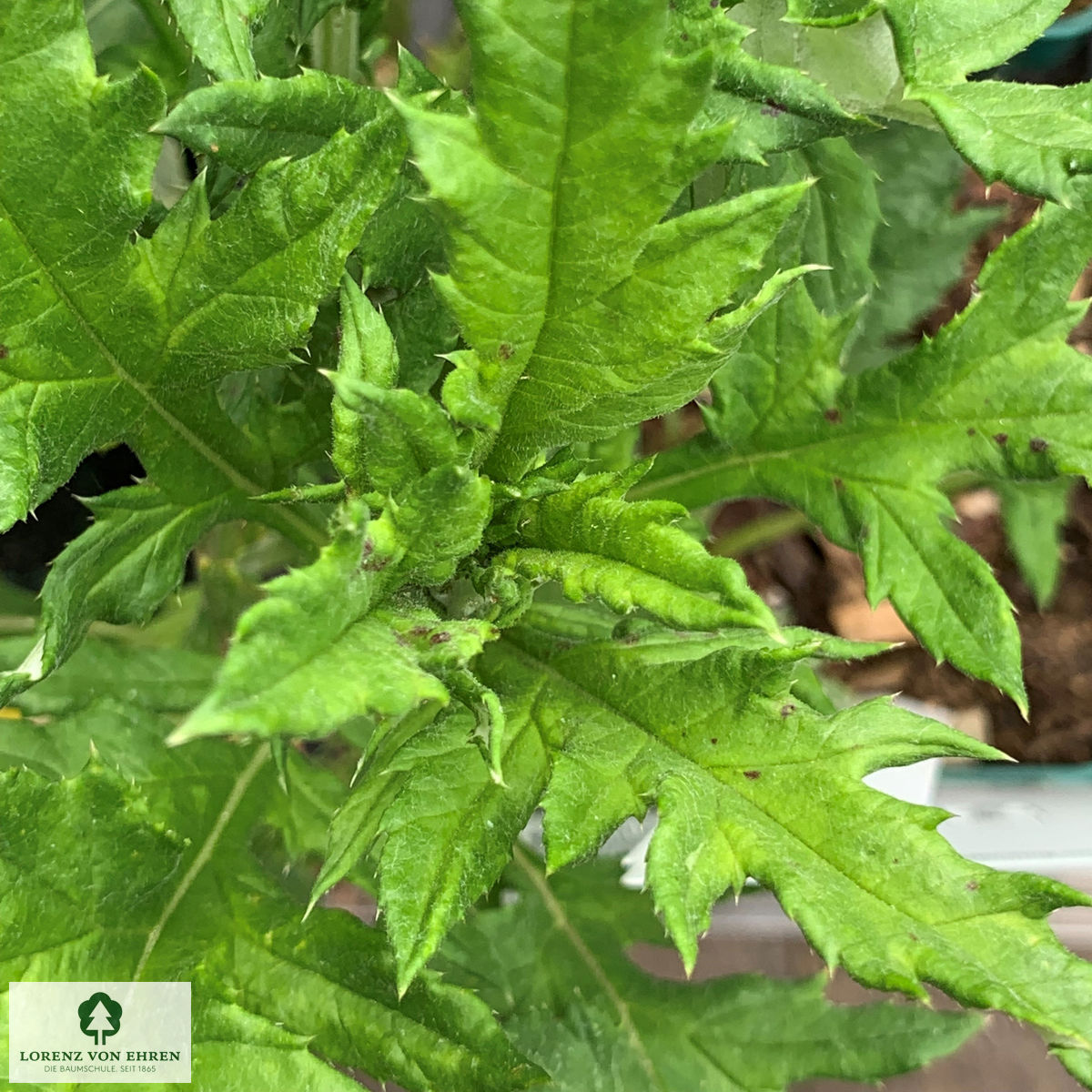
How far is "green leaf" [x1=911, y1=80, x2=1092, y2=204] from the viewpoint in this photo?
62cm

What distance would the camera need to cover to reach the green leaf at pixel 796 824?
0.53 m

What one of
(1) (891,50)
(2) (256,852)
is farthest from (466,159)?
(2) (256,852)

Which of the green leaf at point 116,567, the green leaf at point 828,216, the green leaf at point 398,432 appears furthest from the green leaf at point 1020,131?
the green leaf at point 116,567

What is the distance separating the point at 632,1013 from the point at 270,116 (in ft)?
2.71

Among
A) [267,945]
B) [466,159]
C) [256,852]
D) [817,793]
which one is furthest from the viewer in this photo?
[256,852]

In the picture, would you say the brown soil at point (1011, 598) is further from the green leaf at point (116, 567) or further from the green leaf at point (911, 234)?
the green leaf at point (116, 567)

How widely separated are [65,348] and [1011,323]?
0.67m

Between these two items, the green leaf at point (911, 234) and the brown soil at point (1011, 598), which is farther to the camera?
the brown soil at point (1011, 598)

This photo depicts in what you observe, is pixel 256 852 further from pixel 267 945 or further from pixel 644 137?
pixel 644 137

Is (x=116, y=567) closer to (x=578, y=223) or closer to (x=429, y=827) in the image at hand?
(x=429, y=827)

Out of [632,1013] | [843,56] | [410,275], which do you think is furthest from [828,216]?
[632,1013]

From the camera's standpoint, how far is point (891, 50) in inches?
28.8

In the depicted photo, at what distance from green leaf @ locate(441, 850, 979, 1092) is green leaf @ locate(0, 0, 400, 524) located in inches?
21.8

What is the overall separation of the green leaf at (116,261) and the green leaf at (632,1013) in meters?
0.55
